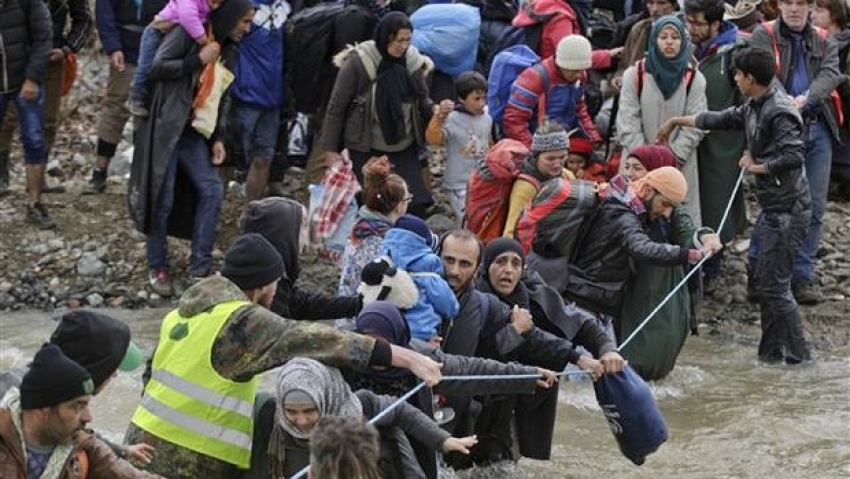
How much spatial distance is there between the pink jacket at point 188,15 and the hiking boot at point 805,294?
4.35 metres

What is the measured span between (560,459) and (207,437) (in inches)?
116

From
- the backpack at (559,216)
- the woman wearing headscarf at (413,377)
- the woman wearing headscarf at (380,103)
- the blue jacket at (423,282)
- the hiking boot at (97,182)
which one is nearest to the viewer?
the woman wearing headscarf at (413,377)

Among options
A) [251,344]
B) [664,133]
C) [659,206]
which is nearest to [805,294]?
[664,133]

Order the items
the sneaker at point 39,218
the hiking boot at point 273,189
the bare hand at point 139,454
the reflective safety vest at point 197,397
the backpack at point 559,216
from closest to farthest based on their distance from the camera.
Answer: the bare hand at point 139,454, the reflective safety vest at point 197,397, the backpack at point 559,216, the sneaker at point 39,218, the hiking boot at point 273,189

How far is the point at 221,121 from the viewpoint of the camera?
420 inches

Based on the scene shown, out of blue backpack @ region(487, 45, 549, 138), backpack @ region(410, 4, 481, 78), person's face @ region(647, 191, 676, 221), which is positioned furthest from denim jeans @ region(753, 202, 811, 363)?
backpack @ region(410, 4, 481, 78)

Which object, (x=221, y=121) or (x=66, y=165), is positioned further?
(x=66, y=165)

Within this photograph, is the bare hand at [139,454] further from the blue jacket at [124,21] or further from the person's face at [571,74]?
the blue jacket at [124,21]

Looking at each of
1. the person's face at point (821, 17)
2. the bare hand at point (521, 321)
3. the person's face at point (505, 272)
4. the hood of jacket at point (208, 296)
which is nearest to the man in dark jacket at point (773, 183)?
the person's face at point (821, 17)

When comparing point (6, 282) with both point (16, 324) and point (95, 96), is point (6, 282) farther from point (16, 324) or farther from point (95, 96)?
point (95, 96)

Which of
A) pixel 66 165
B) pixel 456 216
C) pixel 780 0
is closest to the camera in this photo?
pixel 780 0

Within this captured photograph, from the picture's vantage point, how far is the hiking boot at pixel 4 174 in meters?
12.0

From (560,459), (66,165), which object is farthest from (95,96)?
(560,459)

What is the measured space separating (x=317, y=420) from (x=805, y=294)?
615 cm
